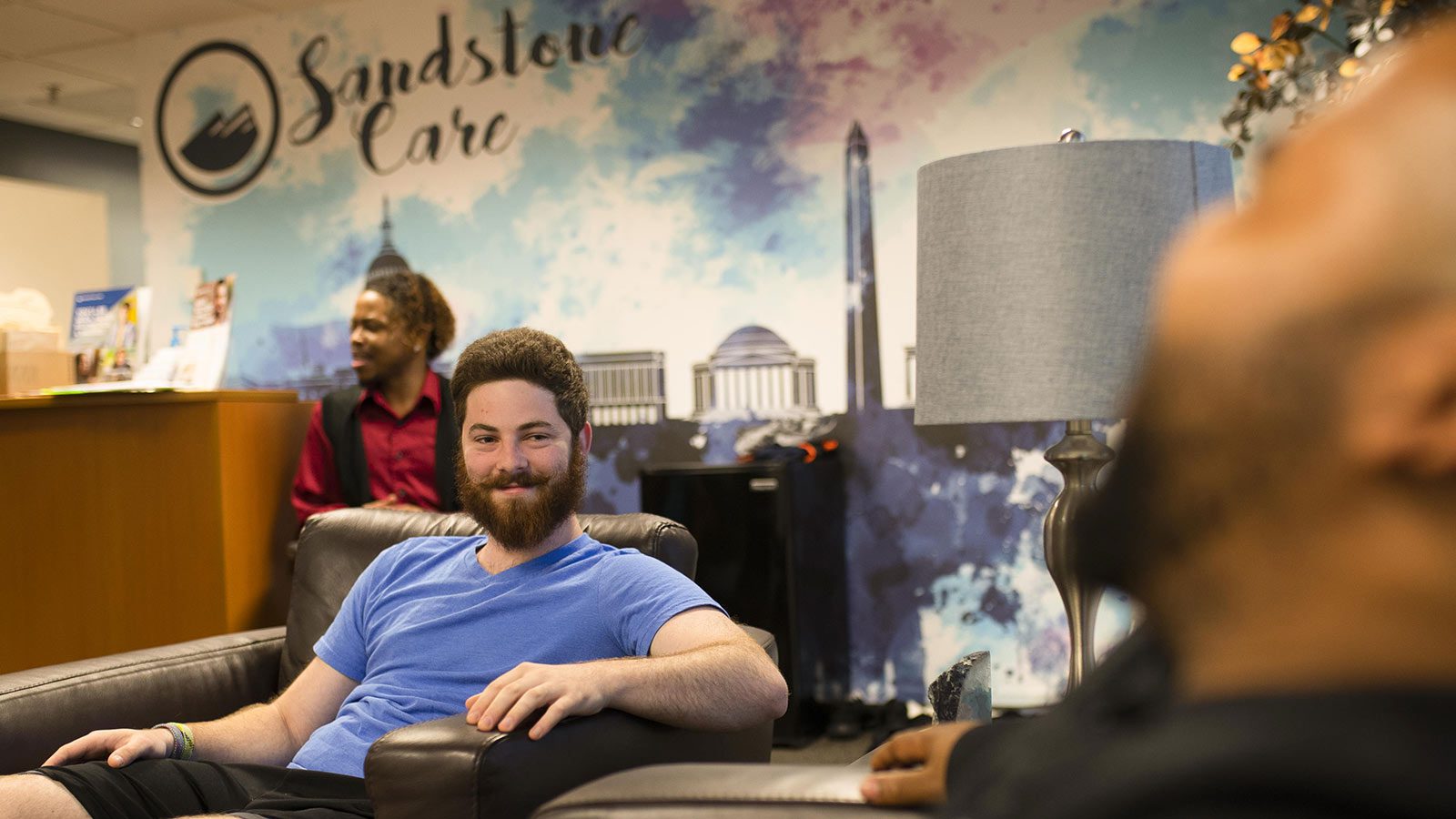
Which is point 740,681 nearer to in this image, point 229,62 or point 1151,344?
point 1151,344

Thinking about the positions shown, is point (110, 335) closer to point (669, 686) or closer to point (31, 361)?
point (31, 361)

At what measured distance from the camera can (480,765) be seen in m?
1.44

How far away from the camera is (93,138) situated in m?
7.85

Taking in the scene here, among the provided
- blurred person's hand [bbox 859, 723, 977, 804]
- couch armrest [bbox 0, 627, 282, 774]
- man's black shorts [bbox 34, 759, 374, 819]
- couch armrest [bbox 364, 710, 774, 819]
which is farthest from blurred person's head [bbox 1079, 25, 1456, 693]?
couch armrest [bbox 0, 627, 282, 774]

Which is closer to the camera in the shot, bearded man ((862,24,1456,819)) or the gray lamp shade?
bearded man ((862,24,1456,819))

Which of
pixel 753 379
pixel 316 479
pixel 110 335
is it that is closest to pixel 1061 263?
pixel 316 479

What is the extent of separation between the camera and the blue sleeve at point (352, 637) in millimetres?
2148

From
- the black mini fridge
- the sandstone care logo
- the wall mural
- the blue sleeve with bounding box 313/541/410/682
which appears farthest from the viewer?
the sandstone care logo

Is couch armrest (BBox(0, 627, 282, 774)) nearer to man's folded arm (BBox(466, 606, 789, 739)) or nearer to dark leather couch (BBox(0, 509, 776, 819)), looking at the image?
dark leather couch (BBox(0, 509, 776, 819))

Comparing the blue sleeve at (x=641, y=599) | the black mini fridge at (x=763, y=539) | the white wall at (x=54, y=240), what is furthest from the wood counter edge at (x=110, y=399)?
the white wall at (x=54, y=240)

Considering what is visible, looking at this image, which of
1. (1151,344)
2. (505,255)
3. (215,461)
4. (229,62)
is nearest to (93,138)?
(229,62)

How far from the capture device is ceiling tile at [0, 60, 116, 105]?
625 cm

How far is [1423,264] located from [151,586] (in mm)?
3754

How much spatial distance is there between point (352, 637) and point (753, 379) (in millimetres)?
2743
